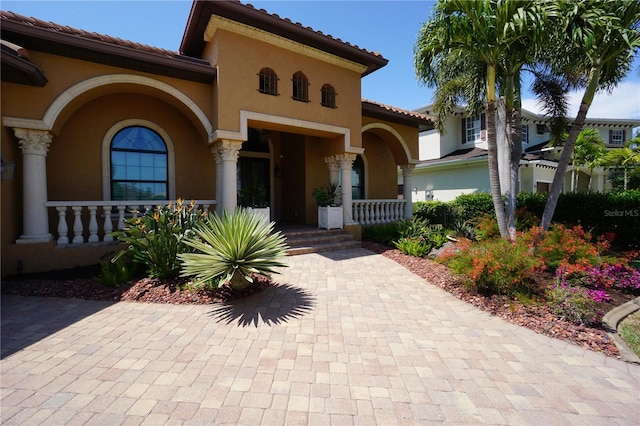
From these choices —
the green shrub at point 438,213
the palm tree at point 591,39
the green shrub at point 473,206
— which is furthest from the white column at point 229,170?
the green shrub at point 473,206

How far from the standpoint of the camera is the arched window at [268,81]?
803 centimetres

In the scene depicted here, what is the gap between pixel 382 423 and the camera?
2.29m

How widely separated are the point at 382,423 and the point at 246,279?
3054 millimetres

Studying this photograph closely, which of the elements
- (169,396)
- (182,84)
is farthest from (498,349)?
(182,84)

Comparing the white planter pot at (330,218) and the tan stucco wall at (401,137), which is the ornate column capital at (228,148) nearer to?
the white planter pot at (330,218)

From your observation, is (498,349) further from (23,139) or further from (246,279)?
(23,139)

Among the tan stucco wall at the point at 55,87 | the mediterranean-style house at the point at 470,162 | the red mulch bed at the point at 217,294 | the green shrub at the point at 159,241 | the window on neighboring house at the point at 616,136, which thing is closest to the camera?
the red mulch bed at the point at 217,294

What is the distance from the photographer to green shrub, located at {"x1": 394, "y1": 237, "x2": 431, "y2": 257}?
312 inches

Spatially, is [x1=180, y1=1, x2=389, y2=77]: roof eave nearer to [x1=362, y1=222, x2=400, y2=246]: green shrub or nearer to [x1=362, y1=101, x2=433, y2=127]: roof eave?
[x1=362, y1=101, x2=433, y2=127]: roof eave

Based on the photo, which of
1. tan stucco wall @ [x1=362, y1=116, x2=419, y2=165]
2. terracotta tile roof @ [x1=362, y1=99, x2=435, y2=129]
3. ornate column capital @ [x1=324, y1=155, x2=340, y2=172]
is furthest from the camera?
tan stucco wall @ [x1=362, y1=116, x2=419, y2=165]

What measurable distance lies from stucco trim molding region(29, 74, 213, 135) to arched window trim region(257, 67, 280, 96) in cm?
189

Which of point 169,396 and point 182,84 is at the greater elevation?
point 182,84

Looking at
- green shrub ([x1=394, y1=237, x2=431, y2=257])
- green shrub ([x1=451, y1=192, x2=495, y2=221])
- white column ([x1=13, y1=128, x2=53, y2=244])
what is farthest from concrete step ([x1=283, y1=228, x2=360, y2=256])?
green shrub ([x1=451, y1=192, x2=495, y2=221])

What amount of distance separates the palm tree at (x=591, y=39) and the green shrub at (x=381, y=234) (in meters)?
4.04
